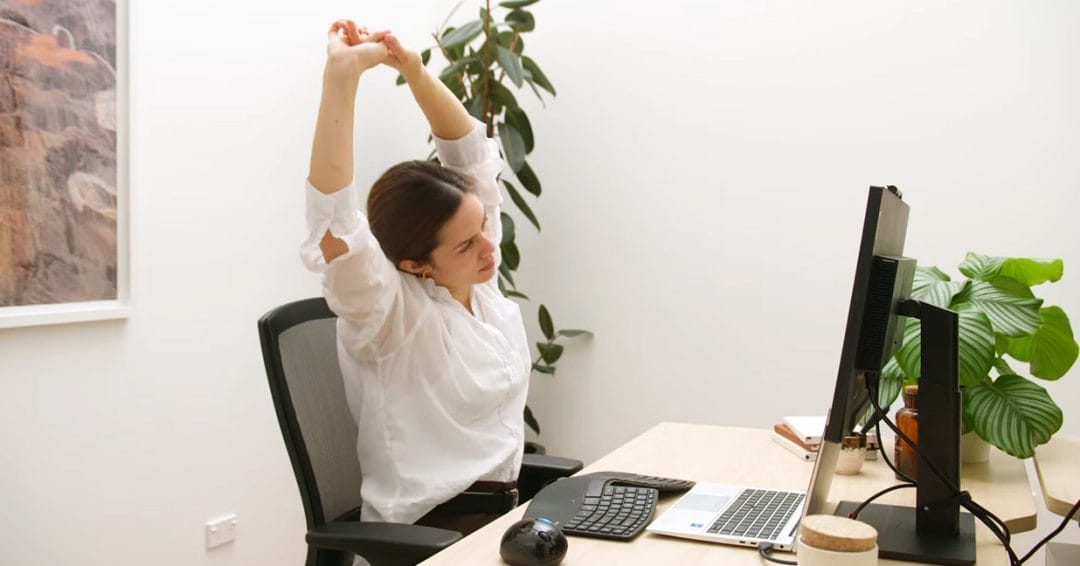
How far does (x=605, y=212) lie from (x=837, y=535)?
2468mm

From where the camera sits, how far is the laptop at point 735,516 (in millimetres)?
1372

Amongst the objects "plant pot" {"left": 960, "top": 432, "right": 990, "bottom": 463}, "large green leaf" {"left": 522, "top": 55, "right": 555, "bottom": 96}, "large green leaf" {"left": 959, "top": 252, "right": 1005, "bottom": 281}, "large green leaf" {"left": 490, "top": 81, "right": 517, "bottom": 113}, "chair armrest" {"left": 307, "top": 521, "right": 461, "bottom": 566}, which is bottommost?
"chair armrest" {"left": 307, "top": 521, "right": 461, "bottom": 566}

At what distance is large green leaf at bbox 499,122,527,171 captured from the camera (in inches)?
129

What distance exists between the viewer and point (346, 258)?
1.55m

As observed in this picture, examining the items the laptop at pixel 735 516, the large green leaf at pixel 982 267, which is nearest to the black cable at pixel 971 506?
the laptop at pixel 735 516

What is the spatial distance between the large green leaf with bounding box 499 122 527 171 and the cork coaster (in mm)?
2270

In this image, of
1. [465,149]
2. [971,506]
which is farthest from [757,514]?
[465,149]

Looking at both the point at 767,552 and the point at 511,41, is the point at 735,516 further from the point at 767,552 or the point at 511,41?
the point at 511,41

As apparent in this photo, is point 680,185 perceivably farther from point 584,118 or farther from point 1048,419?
point 1048,419

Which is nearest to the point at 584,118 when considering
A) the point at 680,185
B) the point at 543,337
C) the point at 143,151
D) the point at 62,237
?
the point at 680,185

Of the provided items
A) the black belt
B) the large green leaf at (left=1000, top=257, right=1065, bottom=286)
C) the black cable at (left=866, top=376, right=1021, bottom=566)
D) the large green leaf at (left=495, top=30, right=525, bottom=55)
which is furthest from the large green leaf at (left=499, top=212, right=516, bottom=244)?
the black cable at (left=866, top=376, right=1021, bottom=566)

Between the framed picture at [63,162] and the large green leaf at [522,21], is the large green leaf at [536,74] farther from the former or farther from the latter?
the framed picture at [63,162]

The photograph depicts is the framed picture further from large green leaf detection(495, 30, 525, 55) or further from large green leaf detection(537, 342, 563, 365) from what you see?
large green leaf detection(537, 342, 563, 365)

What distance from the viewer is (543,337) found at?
368 centimetres
